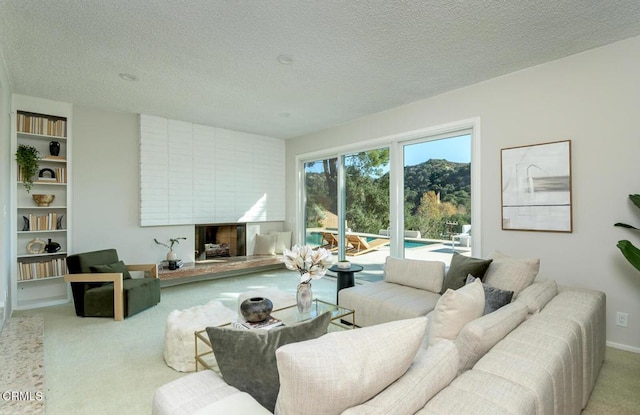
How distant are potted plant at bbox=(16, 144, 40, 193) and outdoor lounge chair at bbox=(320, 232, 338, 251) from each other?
437cm

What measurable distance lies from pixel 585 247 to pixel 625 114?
1232 mm

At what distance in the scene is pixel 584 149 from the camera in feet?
9.77

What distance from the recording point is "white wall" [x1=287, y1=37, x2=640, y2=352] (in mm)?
2760

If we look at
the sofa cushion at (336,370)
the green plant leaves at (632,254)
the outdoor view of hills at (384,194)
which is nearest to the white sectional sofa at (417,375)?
the sofa cushion at (336,370)

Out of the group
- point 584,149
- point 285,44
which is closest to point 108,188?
point 285,44

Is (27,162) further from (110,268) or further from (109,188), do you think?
(110,268)

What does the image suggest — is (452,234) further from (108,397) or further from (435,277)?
(108,397)

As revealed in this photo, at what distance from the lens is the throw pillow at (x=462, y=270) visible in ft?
9.09

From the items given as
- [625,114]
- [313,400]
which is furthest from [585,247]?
[313,400]

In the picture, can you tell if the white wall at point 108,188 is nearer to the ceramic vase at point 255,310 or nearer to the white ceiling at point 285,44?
the white ceiling at point 285,44

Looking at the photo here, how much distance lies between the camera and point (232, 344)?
120 centimetres

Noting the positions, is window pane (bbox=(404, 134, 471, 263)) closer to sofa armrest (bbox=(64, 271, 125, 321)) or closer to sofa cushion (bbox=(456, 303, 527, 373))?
sofa cushion (bbox=(456, 303, 527, 373))

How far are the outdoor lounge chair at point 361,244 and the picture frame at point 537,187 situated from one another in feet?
6.24

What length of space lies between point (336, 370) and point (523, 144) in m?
3.44
